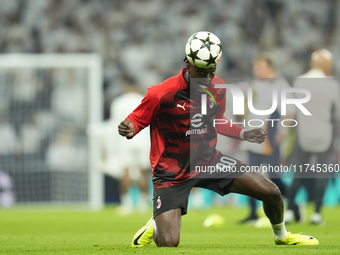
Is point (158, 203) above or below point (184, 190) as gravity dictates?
below

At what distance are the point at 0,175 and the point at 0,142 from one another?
74 centimetres

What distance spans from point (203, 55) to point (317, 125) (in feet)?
13.0

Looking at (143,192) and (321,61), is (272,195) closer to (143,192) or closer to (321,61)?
(321,61)

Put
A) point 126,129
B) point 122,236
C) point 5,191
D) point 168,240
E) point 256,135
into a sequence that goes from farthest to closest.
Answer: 1. point 5,191
2. point 122,236
3. point 256,135
4. point 168,240
5. point 126,129

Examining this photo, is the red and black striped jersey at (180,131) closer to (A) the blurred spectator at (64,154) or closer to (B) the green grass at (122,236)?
(B) the green grass at (122,236)

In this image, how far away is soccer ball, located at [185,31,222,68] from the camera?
5.20 metres

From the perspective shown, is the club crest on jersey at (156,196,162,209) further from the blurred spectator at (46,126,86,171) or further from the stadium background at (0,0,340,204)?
the stadium background at (0,0,340,204)

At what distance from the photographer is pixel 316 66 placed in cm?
871

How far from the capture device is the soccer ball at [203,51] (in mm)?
5199

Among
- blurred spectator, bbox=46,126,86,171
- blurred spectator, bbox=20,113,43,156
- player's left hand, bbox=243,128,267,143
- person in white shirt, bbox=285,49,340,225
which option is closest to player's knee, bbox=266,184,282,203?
player's left hand, bbox=243,128,267,143

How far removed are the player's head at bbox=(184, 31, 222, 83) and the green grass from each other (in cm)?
154

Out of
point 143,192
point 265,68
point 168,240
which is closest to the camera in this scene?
point 168,240

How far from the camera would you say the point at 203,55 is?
5.20 m

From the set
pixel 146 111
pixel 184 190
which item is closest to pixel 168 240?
pixel 184 190
